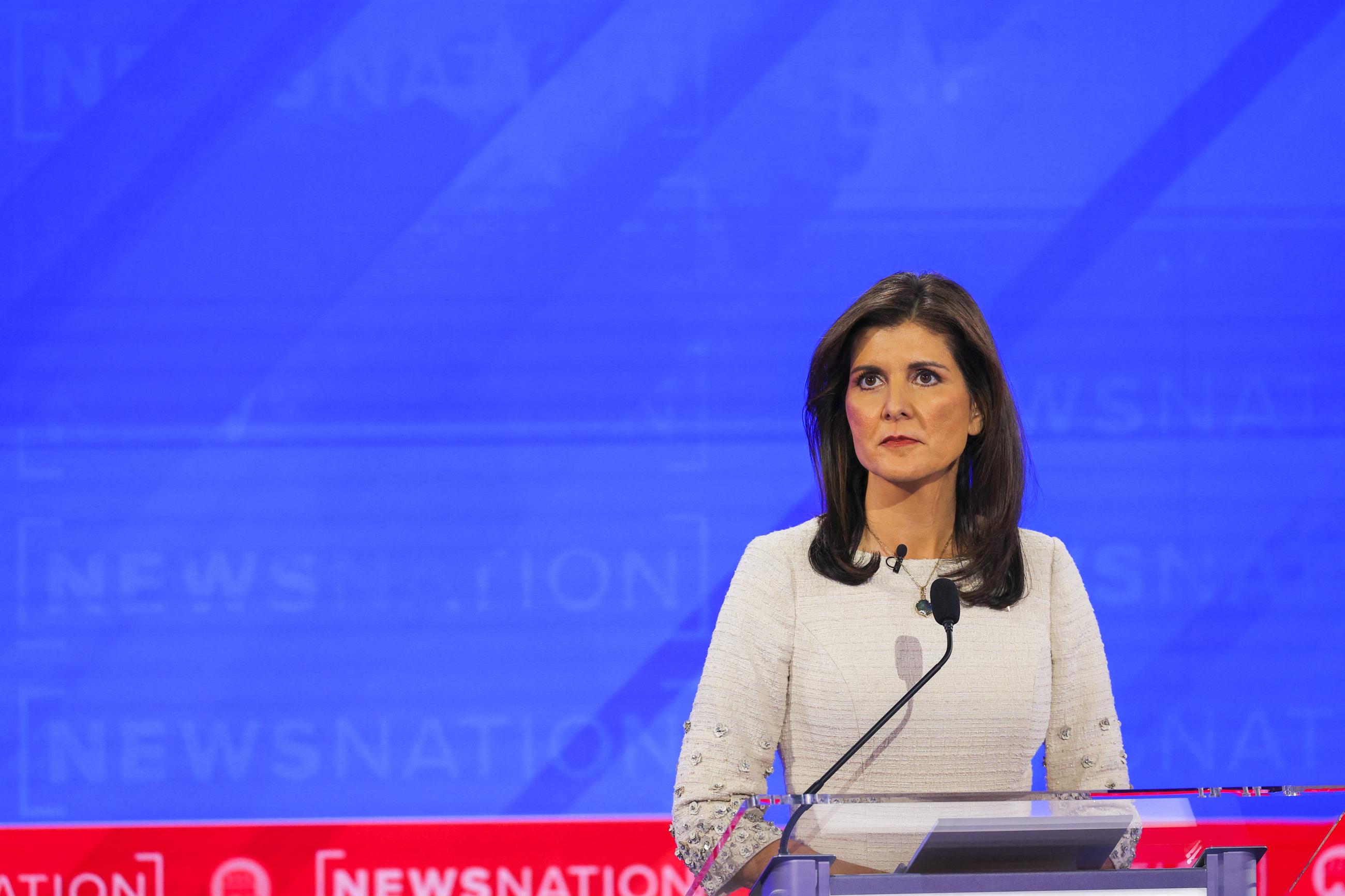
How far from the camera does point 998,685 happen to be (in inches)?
54.1

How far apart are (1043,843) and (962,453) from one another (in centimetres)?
65

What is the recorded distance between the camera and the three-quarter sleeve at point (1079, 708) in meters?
1.41

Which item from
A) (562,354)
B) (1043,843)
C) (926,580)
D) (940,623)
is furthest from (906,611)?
(562,354)

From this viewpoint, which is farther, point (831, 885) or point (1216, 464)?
point (1216, 464)

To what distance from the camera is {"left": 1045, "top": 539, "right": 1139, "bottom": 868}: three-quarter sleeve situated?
141 cm

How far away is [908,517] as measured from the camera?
4.85ft

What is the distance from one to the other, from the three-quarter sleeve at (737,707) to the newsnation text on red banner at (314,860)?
1.32 m

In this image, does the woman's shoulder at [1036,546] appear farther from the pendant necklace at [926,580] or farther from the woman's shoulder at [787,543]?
the woman's shoulder at [787,543]

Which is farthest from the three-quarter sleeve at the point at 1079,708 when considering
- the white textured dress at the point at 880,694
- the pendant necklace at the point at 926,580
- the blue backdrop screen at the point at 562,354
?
the blue backdrop screen at the point at 562,354

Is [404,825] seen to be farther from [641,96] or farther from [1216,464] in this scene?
[1216,464]

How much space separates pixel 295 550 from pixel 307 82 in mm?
927

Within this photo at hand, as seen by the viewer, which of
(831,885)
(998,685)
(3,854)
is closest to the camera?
(831,885)

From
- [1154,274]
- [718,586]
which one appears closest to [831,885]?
[718,586]

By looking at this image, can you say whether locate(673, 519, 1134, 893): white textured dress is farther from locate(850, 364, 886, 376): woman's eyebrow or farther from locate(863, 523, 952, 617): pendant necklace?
locate(850, 364, 886, 376): woman's eyebrow
